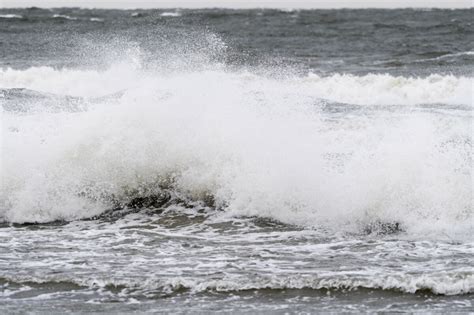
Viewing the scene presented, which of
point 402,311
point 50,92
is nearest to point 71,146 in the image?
point 402,311

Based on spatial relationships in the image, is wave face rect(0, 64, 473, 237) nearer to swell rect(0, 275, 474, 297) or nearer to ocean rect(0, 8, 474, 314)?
ocean rect(0, 8, 474, 314)

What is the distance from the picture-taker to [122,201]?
9023 millimetres

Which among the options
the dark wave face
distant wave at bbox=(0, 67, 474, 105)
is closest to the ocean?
distant wave at bbox=(0, 67, 474, 105)

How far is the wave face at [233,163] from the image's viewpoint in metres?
8.23

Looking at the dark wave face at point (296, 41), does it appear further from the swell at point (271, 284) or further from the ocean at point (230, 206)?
the swell at point (271, 284)

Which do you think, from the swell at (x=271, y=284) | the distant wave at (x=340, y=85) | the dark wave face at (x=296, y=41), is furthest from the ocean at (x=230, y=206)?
the dark wave face at (x=296, y=41)

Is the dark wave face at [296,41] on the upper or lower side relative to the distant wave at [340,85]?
upper

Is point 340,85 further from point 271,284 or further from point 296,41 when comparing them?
point 296,41

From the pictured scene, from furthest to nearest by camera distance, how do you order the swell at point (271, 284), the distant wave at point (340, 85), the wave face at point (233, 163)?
the distant wave at point (340, 85), the wave face at point (233, 163), the swell at point (271, 284)

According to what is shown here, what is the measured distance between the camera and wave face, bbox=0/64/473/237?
8.23 meters

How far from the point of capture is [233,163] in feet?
29.9

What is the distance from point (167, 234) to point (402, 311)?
9.39 ft

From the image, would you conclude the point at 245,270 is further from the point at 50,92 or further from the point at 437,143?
the point at 50,92

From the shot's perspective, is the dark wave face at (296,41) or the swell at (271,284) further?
the dark wave face at (296,41)
